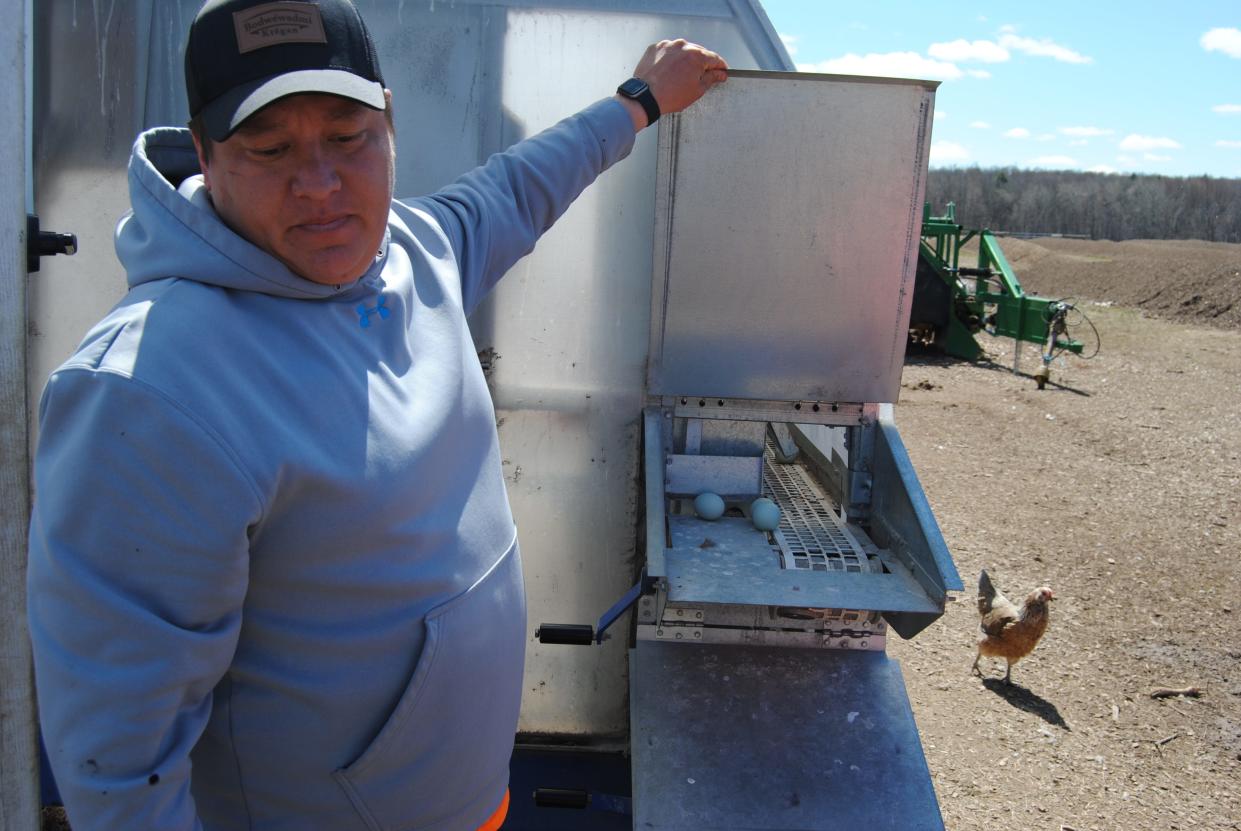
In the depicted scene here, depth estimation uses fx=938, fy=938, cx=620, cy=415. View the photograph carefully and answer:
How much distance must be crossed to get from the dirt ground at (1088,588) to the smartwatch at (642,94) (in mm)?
2852

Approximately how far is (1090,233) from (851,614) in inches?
1731

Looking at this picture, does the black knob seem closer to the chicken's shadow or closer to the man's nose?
the man's nose

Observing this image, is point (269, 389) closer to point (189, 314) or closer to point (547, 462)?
point (189, 314)

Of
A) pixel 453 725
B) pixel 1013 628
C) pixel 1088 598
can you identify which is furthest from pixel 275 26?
pixel 1088 598

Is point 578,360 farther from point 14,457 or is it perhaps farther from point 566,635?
point 14,457

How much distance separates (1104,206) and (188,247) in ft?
155

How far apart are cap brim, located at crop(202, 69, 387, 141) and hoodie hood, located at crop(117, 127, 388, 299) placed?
0.34 ft

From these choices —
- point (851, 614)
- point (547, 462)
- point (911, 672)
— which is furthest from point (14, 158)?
point (911, 672)

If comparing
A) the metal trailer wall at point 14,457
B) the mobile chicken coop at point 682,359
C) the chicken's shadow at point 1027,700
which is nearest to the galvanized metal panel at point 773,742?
the mobile chicken coop at point 682,359

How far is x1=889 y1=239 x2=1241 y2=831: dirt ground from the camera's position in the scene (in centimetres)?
389

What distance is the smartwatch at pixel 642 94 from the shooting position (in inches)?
90.7

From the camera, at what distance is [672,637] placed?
108 inches

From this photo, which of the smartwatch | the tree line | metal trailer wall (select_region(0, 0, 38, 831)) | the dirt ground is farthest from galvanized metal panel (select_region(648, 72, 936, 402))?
the tree line

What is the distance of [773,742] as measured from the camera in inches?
96.0
